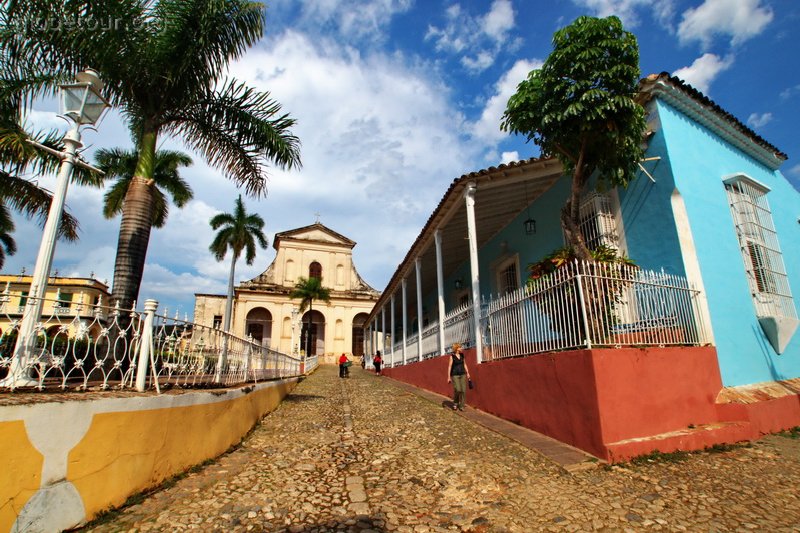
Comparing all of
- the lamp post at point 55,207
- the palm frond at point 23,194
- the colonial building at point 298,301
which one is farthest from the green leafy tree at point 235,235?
the lamp post at point 55,207

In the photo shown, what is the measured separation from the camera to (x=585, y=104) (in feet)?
16.0

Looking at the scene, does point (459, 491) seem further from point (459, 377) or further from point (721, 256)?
point (721, 256)

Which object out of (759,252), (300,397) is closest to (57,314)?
(300,397)

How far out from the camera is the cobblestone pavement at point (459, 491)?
271 cm

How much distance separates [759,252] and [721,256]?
4.81 ft

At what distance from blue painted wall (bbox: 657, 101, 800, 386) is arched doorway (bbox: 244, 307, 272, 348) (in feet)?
109

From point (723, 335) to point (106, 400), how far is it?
23.5 feet

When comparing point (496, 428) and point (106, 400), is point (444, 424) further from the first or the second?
point (106, 400)

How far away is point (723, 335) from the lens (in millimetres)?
5559

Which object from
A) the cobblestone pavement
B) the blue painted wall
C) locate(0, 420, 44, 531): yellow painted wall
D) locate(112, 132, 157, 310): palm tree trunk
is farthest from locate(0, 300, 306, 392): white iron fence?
the blue painted wall

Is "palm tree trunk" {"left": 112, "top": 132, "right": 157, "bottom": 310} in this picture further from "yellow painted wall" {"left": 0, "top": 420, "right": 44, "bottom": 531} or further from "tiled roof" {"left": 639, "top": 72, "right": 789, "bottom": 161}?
"tiled roof" {"left": 639, "top": 72, "right": 789, "bottom": 161}

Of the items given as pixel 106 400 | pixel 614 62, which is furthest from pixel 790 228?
pixel 106 400

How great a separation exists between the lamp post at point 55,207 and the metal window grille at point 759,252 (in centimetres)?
898

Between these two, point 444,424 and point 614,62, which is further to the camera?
point 444,424
